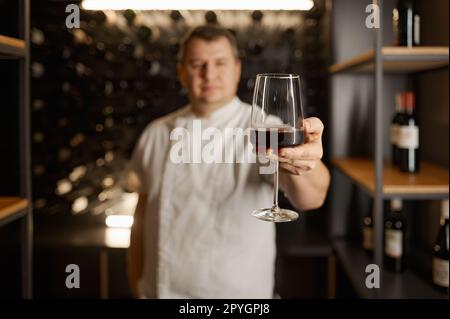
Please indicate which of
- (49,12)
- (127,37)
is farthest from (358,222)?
(49,12)

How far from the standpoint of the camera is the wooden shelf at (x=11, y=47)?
3.69ft

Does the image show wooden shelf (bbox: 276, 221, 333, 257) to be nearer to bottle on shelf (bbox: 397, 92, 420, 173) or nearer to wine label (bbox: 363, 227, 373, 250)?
wine label (bbox: 363, 227, 373, 250)

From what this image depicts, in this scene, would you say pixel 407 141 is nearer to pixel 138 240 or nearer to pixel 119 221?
pixel 138 240

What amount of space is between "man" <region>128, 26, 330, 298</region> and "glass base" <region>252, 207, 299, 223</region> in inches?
15.1

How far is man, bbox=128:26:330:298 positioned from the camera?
1.24m

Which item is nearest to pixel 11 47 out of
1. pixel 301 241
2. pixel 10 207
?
pixel 10 207

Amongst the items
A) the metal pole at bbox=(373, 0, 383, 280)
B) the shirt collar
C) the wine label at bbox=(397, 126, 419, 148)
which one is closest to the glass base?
the shirt collar

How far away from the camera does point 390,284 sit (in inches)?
57.8

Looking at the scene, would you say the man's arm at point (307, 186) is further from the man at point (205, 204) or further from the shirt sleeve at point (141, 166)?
the shirt sleeve at point (141, 166)

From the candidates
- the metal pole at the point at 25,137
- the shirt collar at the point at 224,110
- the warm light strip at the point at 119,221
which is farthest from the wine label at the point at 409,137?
the warm light strip at the point at 119,221

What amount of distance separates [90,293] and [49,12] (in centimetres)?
113

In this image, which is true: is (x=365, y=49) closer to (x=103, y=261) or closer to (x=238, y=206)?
(x=238, y=206)

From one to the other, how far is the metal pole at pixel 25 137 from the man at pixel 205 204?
0.94ft

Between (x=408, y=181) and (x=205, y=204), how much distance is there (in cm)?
57
